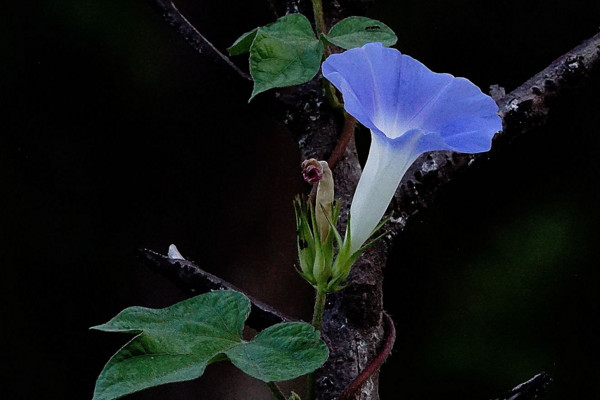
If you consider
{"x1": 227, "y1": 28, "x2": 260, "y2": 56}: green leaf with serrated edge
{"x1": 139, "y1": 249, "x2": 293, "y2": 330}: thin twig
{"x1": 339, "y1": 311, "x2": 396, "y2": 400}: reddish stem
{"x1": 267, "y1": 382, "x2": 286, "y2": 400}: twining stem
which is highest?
{"x1": 227, "y1": 28, "x2": 260, "y2": 56}: green leaf with serrated edge

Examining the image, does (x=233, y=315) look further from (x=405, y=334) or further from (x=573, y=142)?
(x=573, y=142)

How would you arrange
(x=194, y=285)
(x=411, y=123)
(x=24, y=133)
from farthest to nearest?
(x=24, y=133)
(x=194, y=285)
(x=411, y=123)

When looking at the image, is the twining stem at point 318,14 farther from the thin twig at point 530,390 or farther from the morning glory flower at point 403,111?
the thin twig at point 530,390

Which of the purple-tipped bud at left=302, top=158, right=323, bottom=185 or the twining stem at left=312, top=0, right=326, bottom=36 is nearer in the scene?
the purple-tipped bud at left=302, top=158, right=323, bottom=185

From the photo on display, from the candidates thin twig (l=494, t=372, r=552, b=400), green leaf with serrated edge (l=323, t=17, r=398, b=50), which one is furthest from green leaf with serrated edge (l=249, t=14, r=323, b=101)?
thin twig (l=494, t=372, r=552, b=400)

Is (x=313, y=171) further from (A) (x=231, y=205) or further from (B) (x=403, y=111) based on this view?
(A) (x=231, y=205)

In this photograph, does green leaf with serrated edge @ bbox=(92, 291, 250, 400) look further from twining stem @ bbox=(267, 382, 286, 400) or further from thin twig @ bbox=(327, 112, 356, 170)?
thin twig @ bbox=(327, 112, 356, 170)

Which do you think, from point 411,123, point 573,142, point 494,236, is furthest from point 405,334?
point 411,123
